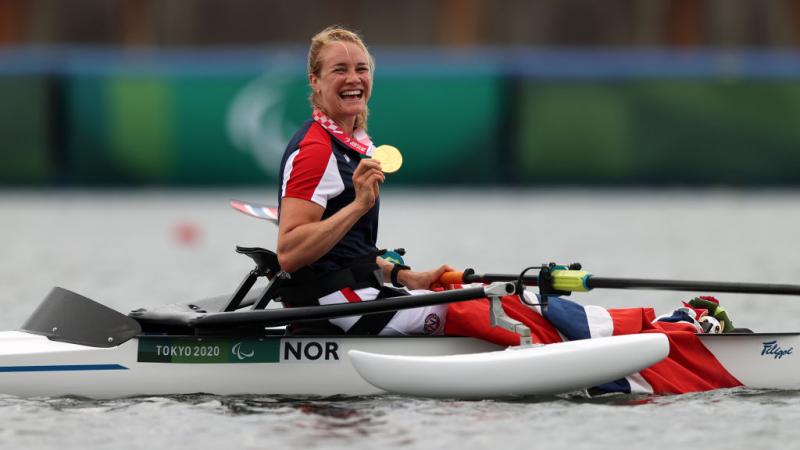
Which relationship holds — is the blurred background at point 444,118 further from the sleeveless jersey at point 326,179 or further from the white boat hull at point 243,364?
the sleeveless jersey at point 326,179

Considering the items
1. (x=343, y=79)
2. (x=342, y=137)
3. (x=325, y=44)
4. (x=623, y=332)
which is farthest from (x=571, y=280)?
(x=325, y=44)

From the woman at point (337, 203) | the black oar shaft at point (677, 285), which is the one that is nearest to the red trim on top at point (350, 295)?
the woman at point (337, 203)

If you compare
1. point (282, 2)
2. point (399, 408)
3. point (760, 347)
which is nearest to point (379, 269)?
point (399, 408)

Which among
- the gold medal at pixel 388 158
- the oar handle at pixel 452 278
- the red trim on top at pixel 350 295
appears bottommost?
the red trim on top at pixel 350 295

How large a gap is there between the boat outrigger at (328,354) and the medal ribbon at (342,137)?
0.63m

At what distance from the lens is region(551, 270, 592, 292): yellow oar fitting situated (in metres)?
7.43

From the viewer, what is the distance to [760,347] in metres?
7.77

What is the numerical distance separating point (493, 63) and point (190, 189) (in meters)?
4.64

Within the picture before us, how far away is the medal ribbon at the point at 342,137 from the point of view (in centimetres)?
741

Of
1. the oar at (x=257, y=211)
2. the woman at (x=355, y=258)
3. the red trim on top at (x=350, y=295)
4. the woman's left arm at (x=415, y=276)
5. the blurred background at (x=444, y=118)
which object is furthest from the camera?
the blurred background at (x=444, y=118)

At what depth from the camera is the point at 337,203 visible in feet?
24.1

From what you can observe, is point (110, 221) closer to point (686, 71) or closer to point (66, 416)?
point (686, 71)

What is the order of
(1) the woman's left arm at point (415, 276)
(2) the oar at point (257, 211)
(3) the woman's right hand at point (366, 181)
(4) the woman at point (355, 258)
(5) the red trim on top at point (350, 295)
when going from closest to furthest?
1. (3) the woman's right hand at point (366, 181)
2. (4) the woman at point (355, 258)
3. (5) the red trim on top at point (350, 295)
4. (1) the woman's left arm at point (415, 276)
5. (2) the oar at point (257, 211)

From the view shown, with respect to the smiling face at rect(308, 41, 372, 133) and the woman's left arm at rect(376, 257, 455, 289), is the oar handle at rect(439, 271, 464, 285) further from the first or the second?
the smiling face at rect(308, 41, 372, 133)
